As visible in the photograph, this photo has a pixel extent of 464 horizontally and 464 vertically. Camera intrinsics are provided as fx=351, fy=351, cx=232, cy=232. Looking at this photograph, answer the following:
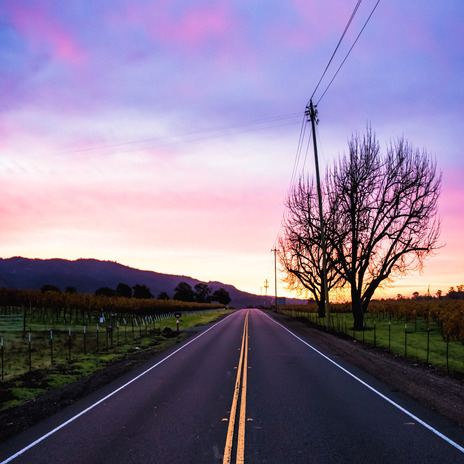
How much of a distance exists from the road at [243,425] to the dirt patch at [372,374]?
520 millimetres

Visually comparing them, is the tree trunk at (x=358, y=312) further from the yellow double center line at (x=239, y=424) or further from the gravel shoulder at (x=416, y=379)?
the yellow double center line at (x=239, y=424)

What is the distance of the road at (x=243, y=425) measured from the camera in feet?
→ 19.7

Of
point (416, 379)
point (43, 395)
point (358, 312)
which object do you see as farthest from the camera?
point (358, 312)

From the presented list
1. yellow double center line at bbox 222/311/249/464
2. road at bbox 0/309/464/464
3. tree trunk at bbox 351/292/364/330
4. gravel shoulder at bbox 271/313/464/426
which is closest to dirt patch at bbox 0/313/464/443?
gravel shoulder at bbox 271/313/464/426

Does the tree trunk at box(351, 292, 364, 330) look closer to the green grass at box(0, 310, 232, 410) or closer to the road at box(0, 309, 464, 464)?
the green grass at box(0, 310, 232, 410)

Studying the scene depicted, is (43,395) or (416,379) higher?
(416,379)

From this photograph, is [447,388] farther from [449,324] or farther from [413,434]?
[449,324]

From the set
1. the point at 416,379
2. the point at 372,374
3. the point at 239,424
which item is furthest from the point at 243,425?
the point at 416,379

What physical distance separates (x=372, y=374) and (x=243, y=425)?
7303mm

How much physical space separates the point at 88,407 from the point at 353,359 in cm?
1141

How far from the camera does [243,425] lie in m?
7.25

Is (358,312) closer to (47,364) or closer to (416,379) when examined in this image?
(416,379)

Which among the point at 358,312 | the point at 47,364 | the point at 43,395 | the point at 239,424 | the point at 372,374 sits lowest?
the point at 47,364

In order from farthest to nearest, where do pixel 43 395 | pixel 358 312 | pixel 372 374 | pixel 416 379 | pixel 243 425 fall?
pixel 358 312
pixel 372 374
pixel 416 379
pixel 43 395
pixel 243 425
